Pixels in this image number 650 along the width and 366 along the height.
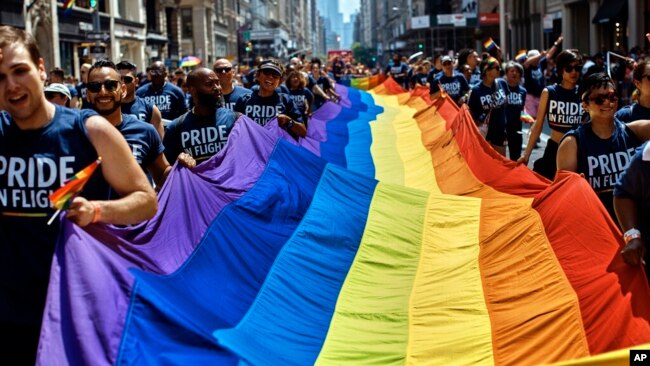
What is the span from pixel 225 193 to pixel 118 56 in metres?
47.5

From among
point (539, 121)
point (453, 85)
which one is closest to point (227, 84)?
point (539, 121)

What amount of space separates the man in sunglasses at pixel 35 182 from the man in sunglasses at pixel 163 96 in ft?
30.5

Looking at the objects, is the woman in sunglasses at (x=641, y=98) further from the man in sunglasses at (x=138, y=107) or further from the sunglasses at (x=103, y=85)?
the man in sunglasses at (x=138, y=107)

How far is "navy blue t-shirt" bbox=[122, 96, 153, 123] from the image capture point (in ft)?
Answer: 32.3

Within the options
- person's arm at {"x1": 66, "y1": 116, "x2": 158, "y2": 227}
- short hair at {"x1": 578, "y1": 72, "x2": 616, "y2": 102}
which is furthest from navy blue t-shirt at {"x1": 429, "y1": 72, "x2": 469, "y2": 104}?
person's arm at {"x1": 66, "y1": 116, "x2": 158, "y2": 227}

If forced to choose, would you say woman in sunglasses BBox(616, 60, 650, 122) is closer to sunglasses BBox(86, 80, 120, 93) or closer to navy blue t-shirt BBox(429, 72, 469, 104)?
sunglasses BBox(86, 80, 120, 93)

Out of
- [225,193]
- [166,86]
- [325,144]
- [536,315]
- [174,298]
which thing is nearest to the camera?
[174,298]

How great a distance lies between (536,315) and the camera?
19.9 ft

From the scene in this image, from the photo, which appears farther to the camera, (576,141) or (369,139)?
(369,139)

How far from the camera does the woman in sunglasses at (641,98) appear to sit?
7.58m

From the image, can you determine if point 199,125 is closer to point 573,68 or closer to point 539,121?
point 539,121

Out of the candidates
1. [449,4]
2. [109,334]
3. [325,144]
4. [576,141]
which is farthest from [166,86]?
[449,4]

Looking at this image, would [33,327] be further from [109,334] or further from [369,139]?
[369,139]

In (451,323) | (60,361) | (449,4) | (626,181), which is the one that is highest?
(449,4)
